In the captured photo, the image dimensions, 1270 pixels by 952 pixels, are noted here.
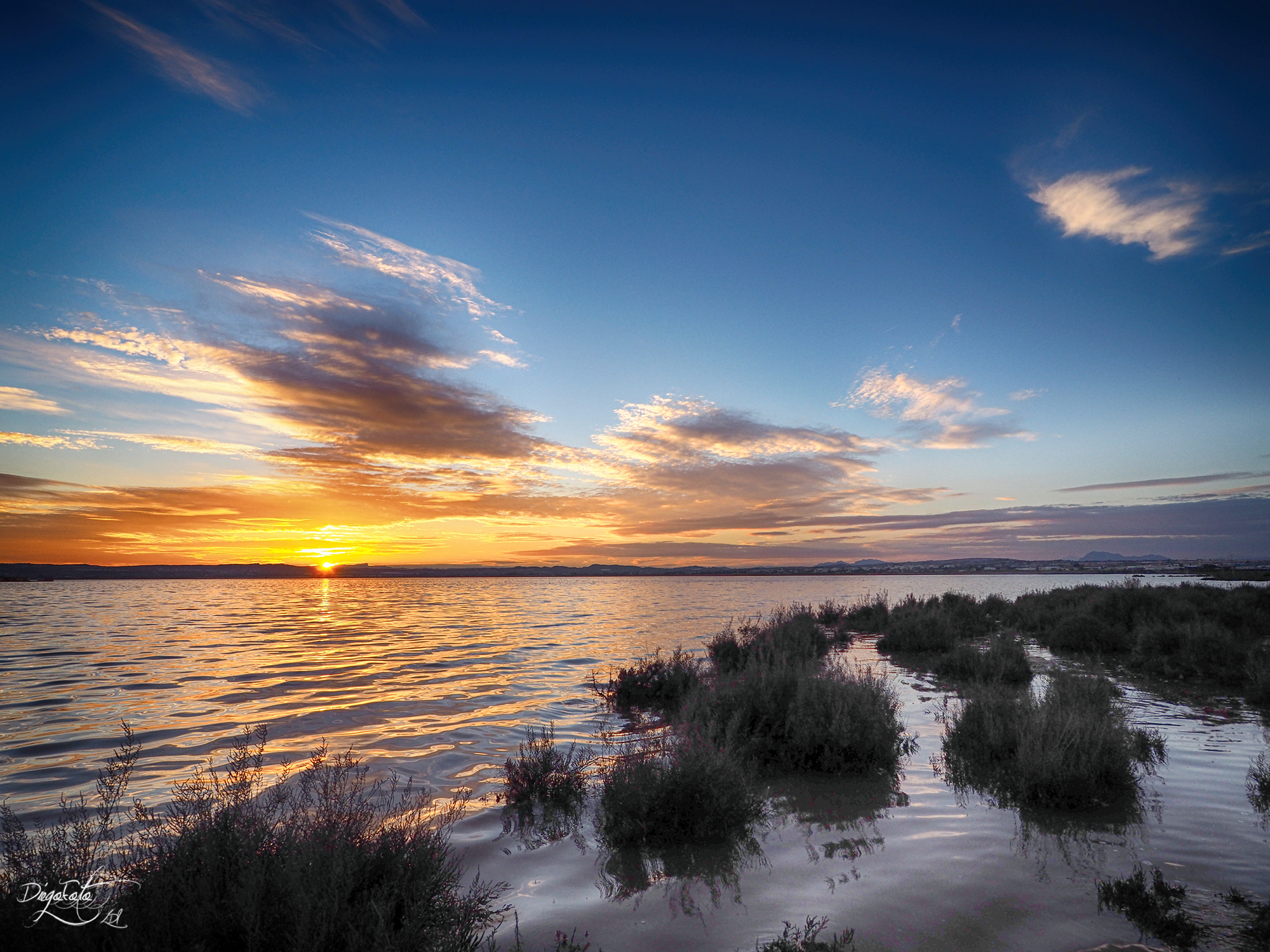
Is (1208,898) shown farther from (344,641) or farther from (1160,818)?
(344,641)

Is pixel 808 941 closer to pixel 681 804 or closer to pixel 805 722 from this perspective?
pixel 681 804

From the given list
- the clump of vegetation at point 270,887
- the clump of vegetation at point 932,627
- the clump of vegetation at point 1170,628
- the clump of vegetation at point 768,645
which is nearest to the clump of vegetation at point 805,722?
the clump of vegetation at point 768,645

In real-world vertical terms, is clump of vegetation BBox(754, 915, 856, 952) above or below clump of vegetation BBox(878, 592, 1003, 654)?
above

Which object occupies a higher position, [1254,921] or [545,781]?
[1254,921]

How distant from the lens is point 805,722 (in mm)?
7711

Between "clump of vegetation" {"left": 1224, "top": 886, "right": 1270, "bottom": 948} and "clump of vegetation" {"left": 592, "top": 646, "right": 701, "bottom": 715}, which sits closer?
"clump of vegetation" {"left": 1224, "top": 886, "right": 1270, "bottom": 948}

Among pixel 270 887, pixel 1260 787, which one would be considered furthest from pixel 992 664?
pixel 270 887

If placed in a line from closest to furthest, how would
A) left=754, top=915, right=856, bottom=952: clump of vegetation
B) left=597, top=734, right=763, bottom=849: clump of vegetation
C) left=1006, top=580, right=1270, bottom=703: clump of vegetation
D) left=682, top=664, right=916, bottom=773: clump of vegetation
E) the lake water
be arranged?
left=754, top=915, right=856, bottom=952: clump of vegetation
the lake water
left=597, top=734, right=763, bottom=849: clump of vegetation
left=682, top=664, right=916, bottom=773: clump of vegetation
left=1006, top=580, right=1270, bottom=703: clump of vegetation

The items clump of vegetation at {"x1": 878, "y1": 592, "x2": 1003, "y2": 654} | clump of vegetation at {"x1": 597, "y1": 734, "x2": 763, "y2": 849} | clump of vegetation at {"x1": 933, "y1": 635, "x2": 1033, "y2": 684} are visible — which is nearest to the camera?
clump of vegetation at {"x1": 597, "y1": 734, "x2": 763, "y2": 849}

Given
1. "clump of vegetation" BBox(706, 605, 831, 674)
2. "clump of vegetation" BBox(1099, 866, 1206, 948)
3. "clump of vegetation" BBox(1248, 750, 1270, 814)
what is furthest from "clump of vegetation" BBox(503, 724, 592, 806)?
"clump of vegetation" BBox(1248, 750, 1270, 814)

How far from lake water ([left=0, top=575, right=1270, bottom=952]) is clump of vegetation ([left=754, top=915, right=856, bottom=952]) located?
10cm

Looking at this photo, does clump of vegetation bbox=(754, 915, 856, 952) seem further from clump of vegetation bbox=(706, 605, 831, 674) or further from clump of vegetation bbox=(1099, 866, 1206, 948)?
clump of vegetation bbox=(706, 605, 831, 674)

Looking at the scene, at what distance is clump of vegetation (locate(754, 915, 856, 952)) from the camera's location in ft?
11.9

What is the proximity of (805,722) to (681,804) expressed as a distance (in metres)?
2.86
